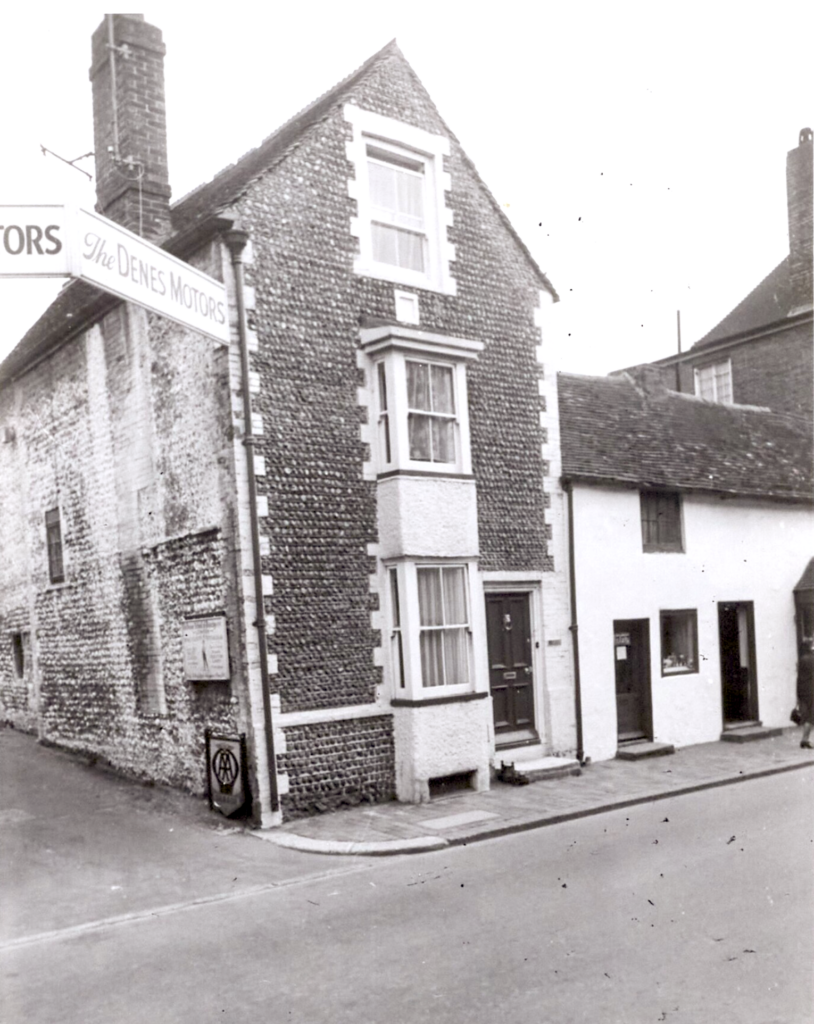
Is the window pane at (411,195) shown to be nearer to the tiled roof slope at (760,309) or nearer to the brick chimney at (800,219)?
the brick chimney at (800,219)

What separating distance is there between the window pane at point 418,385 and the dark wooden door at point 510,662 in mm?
2908

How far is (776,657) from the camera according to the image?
18.4 metres

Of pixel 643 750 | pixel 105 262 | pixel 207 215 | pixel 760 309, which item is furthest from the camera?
pixel 760 309

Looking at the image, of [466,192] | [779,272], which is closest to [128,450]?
[466,192]

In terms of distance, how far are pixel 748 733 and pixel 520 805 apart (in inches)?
251

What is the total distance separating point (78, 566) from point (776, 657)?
1187 cm

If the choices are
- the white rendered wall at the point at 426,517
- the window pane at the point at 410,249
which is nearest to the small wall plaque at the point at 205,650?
the white rendered wall at the point at 426,517

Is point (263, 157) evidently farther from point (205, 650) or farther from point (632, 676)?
point (632, 676)

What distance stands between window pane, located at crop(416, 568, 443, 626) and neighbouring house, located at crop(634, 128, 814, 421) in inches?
510

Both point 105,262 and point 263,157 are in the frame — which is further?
point 263,157

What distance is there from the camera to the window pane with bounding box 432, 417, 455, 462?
44.2 ft

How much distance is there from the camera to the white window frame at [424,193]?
13.5m

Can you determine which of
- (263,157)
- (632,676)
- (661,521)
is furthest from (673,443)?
(263,157)

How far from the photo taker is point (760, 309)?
26.4m
